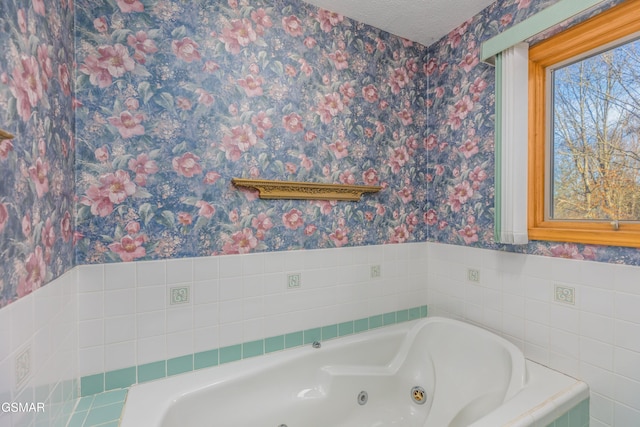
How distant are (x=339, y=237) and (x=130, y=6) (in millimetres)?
1482

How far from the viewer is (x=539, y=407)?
3.68ft

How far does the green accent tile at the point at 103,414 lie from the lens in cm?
108

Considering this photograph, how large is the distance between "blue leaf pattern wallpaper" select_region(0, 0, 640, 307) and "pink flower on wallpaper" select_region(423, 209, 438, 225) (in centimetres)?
2

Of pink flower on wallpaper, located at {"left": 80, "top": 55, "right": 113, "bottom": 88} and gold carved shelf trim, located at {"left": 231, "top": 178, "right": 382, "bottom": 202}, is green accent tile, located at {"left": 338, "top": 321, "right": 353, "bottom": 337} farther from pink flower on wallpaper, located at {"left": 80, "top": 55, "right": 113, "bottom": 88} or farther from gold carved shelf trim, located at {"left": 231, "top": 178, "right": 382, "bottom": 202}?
pink flower on wallpaper, located at {"left": 80, "top": 55, "right": 113, "bottom": 88}

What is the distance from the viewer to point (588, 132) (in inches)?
55.1

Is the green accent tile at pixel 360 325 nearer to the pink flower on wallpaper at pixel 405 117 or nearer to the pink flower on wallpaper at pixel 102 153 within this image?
the pink flower on wallpaper at pixel 405 117

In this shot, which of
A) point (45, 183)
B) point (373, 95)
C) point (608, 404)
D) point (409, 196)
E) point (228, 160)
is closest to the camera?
point (45, 183)

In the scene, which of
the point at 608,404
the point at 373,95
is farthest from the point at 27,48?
the point at 608,404

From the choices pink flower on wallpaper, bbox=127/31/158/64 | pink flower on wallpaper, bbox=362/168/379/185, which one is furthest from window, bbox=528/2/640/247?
pink flower on wallpaper, bbox=127/31/158/64

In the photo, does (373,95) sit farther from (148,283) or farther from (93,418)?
(93,418)

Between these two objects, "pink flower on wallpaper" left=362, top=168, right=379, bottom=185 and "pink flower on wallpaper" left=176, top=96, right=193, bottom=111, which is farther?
"pink flower on wallpaper" left=362, top=168, right=379, bottom=185

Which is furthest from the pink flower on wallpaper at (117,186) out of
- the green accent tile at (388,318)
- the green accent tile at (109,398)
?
A: the green accent tile at (388,318)

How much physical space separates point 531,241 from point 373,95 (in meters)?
1.21

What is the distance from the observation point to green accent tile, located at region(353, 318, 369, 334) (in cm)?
181
